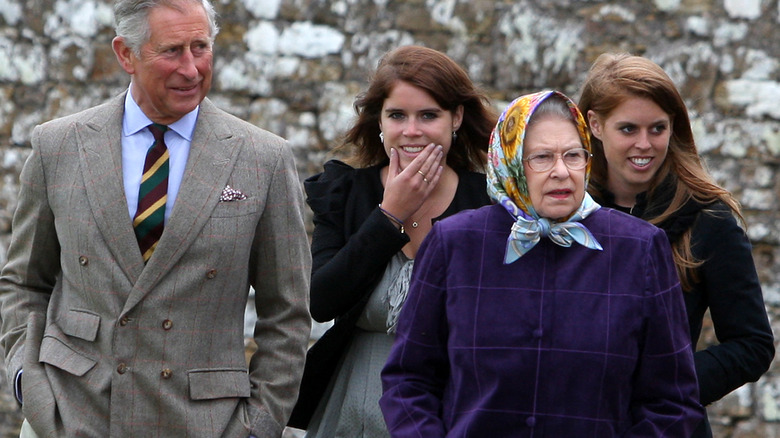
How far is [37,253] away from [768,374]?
3.73 m

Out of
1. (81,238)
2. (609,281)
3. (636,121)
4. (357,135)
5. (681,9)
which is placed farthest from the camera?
(681,9)

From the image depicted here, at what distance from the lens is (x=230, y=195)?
2.98 metres

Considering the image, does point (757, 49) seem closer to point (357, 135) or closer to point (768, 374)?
point (768, 374)

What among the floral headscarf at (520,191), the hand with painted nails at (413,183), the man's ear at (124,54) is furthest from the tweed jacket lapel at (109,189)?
the floral headscarf at (520,191)

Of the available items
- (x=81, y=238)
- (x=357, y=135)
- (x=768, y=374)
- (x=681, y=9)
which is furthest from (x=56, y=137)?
(x=768, y=374)

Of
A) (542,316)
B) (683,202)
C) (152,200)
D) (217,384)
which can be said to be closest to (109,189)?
(152,200)

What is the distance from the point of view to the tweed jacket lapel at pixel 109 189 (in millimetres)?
2879

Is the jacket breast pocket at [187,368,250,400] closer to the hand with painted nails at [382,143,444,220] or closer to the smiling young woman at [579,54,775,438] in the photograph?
the hand with painted nails at [382,143,444,220]

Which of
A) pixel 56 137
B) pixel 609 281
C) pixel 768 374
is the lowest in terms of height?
pixel 768 374

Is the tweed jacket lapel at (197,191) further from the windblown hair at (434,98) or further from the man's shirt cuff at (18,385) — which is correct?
the windblown hair at (434,98)

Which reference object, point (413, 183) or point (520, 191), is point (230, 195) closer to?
point (413, 183)

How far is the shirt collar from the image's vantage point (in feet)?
9.91

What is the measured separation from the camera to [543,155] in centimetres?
261

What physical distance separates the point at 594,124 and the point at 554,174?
80 cm
